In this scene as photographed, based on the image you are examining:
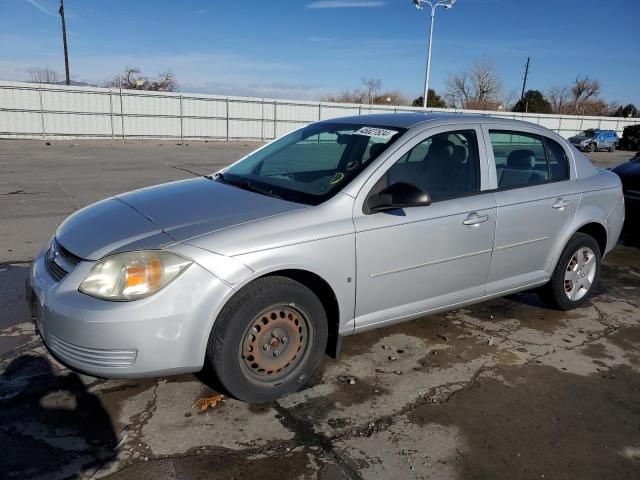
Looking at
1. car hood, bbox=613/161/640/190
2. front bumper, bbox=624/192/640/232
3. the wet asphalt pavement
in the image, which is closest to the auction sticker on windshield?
the wet asphalt pavement

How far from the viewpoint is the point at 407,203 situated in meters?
3.12

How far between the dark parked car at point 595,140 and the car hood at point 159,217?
3710 cm

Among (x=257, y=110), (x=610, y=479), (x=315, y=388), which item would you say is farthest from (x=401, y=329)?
(x=257, y=110)

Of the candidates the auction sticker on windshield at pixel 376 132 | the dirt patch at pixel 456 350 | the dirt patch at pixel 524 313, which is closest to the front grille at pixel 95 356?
the dirt patch at pixel 456 350

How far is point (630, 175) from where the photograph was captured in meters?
7.44

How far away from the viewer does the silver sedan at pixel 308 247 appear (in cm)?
265

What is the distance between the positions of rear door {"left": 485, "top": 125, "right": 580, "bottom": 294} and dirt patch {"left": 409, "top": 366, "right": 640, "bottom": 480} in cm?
84

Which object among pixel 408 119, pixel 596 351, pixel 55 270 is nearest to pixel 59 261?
pixel 55 270

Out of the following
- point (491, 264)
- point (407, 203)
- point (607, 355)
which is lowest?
point (607, 355)

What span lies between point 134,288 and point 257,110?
2920 centimetres

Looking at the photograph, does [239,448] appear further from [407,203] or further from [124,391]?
[407,203]

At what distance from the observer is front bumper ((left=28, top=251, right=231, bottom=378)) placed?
2.57 m

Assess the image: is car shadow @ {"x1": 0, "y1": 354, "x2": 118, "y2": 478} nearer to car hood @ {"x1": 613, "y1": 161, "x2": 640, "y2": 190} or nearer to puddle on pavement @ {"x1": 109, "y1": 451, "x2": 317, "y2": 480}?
puddle on pavement @ {"x1": 109, "y1": 451, "x2": 317, "y2": 480}

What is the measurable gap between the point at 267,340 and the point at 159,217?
3.20ft
